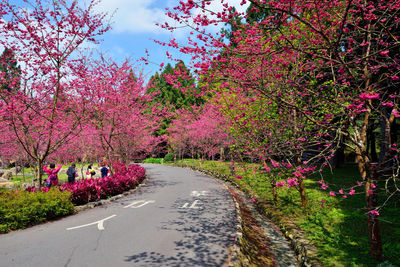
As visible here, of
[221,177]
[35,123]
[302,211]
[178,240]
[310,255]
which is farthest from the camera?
[221,177]

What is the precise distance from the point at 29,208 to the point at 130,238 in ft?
13.7

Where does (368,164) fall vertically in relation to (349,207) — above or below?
above

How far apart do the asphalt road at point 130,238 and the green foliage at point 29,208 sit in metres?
0.36

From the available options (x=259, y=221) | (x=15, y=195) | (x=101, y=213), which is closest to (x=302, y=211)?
(x=259, y=221)

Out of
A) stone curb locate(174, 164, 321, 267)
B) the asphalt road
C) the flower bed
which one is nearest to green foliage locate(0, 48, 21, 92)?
the flower bed

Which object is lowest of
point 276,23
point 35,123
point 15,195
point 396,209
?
point 396,209

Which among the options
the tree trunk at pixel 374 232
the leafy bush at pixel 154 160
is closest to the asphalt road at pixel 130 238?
the tree trunk at pixel 374 232

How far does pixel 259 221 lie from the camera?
997 cm

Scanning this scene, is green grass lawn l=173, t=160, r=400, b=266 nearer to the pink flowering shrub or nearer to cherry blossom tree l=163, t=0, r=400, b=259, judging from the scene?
cherry blossom tree l=163, t=0, r=400, b=259

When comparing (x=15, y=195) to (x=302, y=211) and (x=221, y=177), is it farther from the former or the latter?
(x=221, y=177)

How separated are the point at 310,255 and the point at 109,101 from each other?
560 inches

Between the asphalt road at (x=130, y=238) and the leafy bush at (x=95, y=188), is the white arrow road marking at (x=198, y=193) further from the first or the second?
the leafy bush at (x=95, y=188)

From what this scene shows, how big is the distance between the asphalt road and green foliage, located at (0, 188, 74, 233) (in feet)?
1.19

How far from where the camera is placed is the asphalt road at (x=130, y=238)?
18.9 ft
